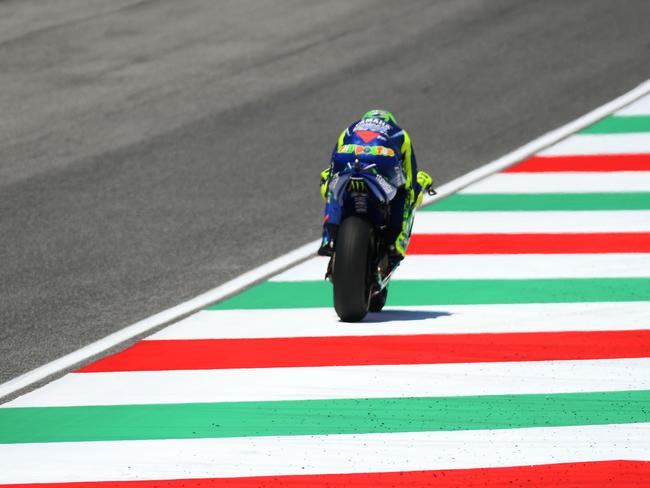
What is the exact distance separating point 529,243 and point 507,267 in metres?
0.70

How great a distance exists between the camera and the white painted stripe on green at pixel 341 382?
7.66 m

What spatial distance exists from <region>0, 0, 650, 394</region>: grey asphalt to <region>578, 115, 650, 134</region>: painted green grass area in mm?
333

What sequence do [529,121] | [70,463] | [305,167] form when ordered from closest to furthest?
1. [70,463]
2. [305,167]
3. [529,121]

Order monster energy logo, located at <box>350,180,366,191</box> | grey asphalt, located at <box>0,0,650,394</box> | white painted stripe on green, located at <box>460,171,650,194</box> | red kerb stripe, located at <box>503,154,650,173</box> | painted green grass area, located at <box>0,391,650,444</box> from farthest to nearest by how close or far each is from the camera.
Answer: red kerb stripe, located at <box>503,154,650,173</box>
white painted stripe on green, located at <box>460,171,650,194</box>
grey asphalt, located at <box>0,0,650,394</box>
monster energy logo, located at <box>350,180,366,191</box>
painted green grass area, located at <box>0,391,650,444</box>

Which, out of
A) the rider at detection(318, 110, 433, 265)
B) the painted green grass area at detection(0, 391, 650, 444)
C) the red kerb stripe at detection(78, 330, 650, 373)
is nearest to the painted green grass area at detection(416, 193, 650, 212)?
the rider at detection(318, 110, 433, 265)

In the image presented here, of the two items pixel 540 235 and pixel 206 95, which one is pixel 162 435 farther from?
pixel 206 95

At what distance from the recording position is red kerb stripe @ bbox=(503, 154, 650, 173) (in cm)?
1341

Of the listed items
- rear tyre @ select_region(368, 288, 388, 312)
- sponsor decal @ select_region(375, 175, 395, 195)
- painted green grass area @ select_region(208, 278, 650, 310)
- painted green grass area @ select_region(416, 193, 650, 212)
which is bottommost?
painted green grass area @ select_region(416, 193, 650, 212)

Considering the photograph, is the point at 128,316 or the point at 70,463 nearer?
the point at 70,463

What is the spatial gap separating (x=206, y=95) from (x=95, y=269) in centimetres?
545

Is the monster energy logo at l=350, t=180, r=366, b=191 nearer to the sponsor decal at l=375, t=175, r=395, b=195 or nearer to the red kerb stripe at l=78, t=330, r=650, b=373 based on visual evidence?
A: the sponsor decal at l=375, t=175, r=395, b=195

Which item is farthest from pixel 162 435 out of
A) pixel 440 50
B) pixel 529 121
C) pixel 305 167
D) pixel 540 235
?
pixel 440 50

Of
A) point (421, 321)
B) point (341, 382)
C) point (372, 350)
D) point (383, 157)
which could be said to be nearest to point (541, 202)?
point (421, 321)

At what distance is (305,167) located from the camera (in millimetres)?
13320
